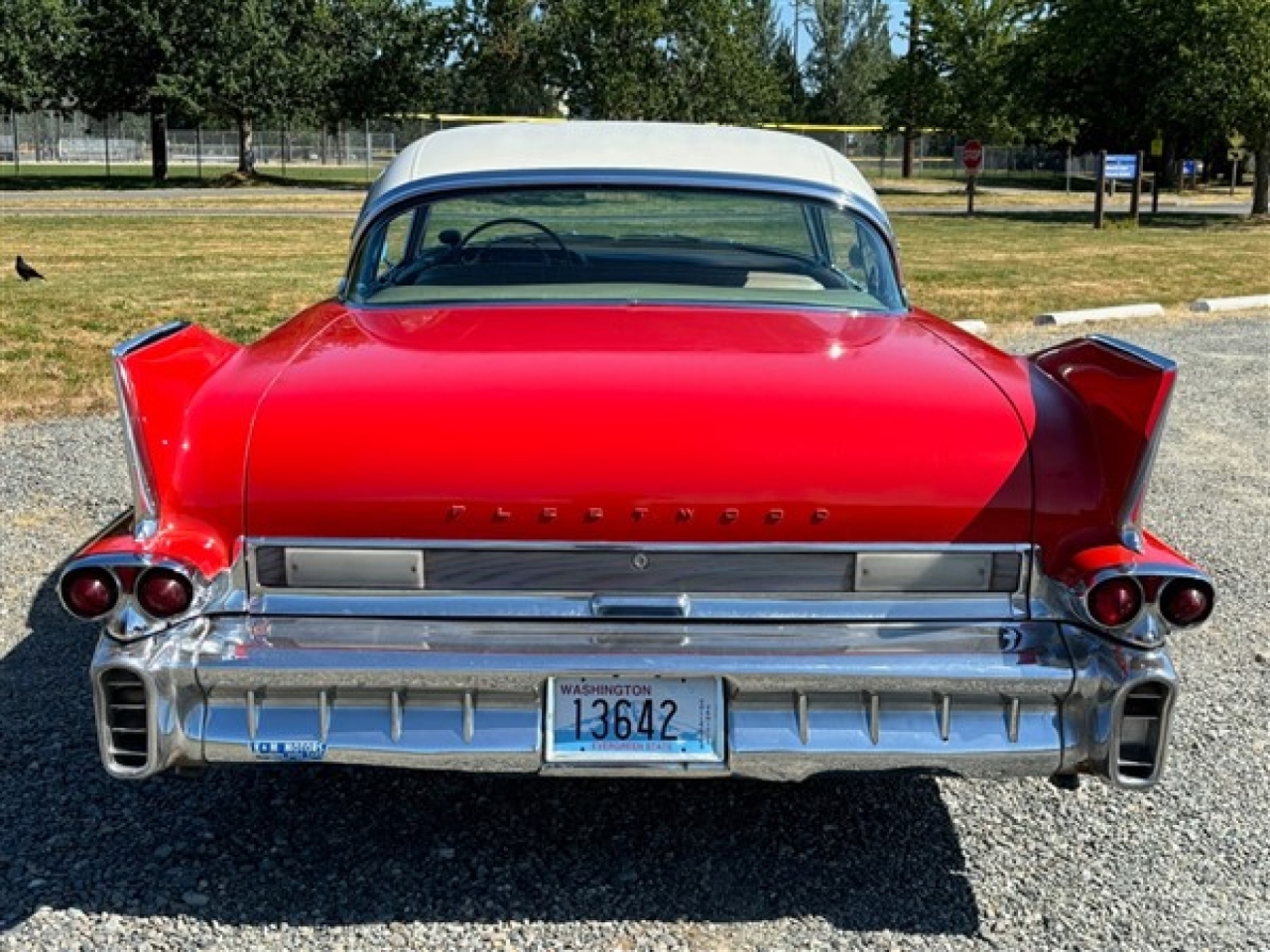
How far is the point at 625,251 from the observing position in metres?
4.14

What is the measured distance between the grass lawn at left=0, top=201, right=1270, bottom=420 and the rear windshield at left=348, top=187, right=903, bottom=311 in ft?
14.7

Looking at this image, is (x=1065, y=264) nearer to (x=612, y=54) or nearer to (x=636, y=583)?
(x=636, y=583)

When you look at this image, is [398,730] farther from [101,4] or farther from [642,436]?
[101,4]

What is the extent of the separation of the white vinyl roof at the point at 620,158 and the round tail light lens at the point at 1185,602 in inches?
68.1

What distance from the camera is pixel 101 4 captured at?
3731 cm

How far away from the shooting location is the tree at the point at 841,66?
3145 inches

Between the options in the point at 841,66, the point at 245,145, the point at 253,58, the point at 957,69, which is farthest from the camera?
the point at 841,66

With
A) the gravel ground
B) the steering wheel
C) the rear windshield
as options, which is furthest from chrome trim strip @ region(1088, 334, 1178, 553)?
the steering wheel

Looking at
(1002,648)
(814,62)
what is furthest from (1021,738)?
(814,62)

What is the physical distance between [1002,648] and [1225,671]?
6.77ft

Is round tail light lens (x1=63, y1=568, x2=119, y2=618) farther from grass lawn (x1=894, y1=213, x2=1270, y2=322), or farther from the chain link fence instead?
the chain link fence

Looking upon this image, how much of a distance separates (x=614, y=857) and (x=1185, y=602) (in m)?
1.36

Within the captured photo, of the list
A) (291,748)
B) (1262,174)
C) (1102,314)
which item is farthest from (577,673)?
(1262,174)

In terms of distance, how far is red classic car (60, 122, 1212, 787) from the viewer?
8.36 ft
